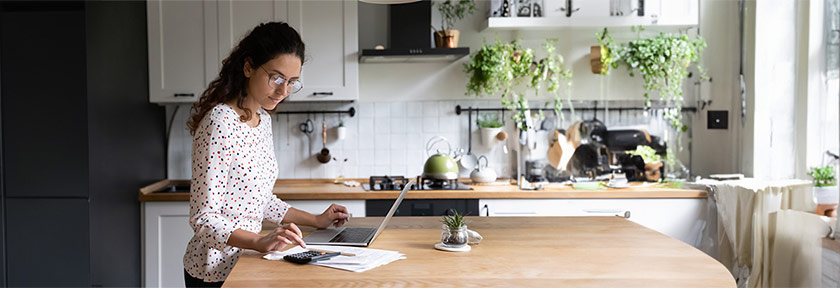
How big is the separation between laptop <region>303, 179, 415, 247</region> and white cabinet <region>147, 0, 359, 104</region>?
70.4 inches

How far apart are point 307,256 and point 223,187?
12.8 inches

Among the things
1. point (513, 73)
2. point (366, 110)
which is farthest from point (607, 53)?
point (366, 110)

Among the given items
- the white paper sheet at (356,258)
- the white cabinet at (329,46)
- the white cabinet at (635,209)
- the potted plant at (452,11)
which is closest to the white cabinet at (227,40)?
the white cabinet at (329,46)

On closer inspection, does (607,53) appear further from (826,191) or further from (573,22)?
(826,191)

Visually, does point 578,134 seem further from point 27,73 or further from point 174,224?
point 27,73

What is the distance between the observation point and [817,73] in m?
3.49

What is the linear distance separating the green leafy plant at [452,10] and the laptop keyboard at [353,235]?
7.32 ft

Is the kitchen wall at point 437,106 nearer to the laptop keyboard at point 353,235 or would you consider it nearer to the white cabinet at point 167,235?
the white cabinet at point 167,235

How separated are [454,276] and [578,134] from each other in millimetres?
2870

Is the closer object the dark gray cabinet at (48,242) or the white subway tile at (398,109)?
the dark gray cabinet at (48,242)

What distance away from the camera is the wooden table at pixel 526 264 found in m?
1.69

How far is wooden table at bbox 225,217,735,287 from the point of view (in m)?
1.69

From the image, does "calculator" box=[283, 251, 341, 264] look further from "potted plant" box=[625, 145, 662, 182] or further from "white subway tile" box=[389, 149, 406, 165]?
"potted plant" box=[625, 145, 662, 182]

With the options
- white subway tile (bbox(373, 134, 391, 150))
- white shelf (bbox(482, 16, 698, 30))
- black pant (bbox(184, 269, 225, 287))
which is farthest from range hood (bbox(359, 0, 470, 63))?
black pant (bbox(184, 269, 225, 287))
